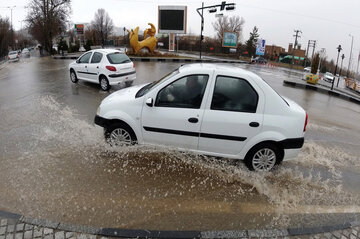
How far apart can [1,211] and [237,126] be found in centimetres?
359

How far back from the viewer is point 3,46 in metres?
47.2

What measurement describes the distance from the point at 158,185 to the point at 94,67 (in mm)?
7784

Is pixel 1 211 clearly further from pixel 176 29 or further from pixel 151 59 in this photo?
pixel 176 29

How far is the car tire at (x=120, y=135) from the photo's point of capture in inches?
187

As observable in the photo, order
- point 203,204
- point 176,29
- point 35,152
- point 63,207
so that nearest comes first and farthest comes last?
point 63,207 → point 203,204 → point 35,152 → point 176,29

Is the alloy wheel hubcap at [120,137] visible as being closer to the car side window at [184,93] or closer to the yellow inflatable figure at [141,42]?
the car side window at [184,93]

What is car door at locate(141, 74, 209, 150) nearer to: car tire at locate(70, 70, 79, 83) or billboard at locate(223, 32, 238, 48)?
car tire at locate(70, 70, 79, 83)

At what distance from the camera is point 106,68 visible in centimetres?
998

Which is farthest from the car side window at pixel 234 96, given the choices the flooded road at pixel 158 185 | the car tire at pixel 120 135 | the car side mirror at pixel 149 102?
the car tire at pixel 120 135

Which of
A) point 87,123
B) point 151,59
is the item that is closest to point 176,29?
point 151,59

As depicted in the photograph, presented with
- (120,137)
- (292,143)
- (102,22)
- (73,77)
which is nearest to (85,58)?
(73,77)

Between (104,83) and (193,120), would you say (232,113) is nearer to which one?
(193,120)

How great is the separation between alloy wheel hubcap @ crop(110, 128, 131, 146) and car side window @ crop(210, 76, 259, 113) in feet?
5.62

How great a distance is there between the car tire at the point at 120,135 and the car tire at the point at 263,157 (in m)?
2.13
